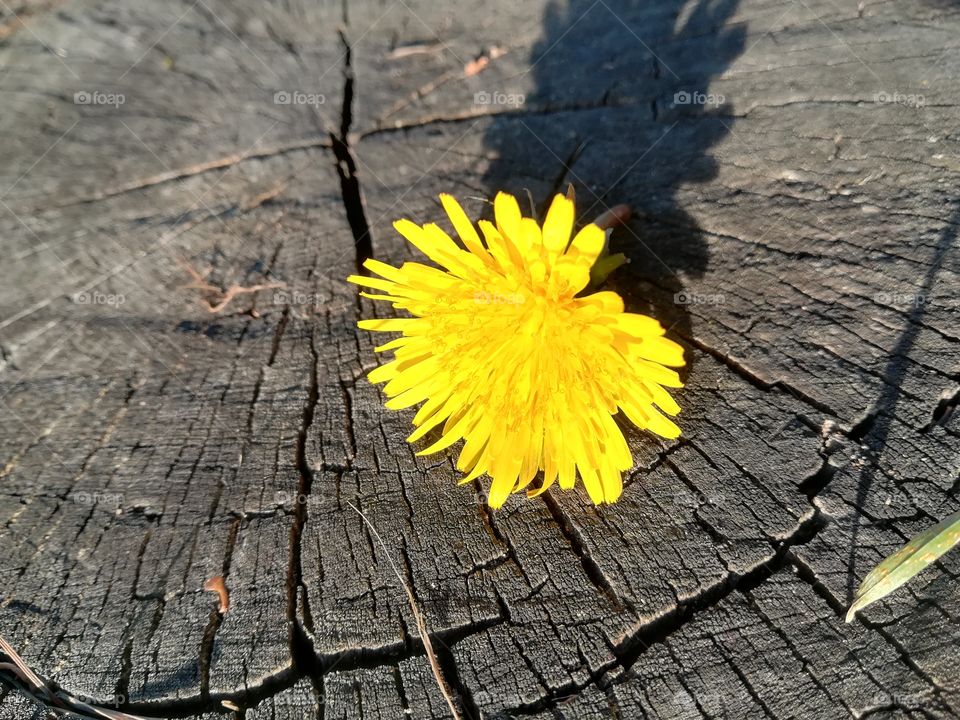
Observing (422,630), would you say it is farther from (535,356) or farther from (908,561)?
(908,561)

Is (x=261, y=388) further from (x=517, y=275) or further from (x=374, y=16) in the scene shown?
(x=374, y=16)

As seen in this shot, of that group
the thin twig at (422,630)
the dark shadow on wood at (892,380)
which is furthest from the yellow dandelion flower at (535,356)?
the dark shadow on wood at (892,380)

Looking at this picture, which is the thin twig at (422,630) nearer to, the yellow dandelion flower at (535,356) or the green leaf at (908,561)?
the yellow dandelion flower at (535,356)

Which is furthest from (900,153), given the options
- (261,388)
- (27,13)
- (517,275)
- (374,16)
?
(27,13)

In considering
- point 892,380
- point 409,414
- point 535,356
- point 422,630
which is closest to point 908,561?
point 892,380

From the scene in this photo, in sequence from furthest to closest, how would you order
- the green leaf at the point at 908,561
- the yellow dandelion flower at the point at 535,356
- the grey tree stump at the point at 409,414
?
the yellow dandelion flower at the point at 535,356
the grey tree stump at the point at 409,414
the green leaf at the point at 908,561

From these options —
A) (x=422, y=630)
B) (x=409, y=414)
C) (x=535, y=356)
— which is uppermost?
(x=535, y=356)

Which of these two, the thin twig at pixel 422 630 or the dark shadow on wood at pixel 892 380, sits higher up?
the dark shadow on wood at pixel 892 380
